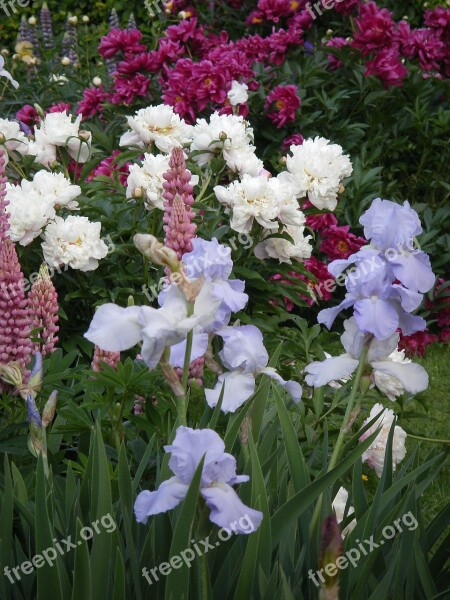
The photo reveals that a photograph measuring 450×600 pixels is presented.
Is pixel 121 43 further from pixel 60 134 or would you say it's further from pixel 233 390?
pixel 233 390

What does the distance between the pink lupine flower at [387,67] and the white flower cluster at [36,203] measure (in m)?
2.54

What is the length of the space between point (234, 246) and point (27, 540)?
1.48m

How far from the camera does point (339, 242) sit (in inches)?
160

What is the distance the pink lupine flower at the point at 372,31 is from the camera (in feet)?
15.8

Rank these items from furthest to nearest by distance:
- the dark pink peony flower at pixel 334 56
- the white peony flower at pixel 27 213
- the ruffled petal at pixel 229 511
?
the dark pink peony flower at pixel 334 56 → the white peony flower at pixel 27 213 → the ruffled petal at pixel 229 511

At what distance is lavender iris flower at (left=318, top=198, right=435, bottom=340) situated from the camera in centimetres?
148

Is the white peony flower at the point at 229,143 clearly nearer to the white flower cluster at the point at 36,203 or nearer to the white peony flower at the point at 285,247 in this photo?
the white peony flower at the point at 285,247

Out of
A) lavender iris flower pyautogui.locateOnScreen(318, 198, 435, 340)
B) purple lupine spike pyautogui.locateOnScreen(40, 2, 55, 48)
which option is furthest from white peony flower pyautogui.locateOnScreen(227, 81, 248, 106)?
purple lupine spike pyautogui.locateOnScreen(40, 2, 55, 48)

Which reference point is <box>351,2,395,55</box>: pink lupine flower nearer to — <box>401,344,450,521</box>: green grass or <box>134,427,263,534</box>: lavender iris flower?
<box>401,344,450,521</box>: green grass

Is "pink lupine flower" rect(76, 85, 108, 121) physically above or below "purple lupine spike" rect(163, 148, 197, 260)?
below

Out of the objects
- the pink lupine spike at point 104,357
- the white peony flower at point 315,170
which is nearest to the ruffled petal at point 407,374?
the pink lupine spike at point 104,357

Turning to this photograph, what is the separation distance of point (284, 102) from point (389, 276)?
3.16m

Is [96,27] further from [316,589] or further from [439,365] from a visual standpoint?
[316,589]

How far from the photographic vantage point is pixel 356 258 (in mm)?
1521
